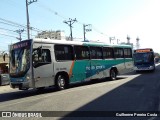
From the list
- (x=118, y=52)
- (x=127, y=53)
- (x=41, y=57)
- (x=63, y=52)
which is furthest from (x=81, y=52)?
(x=127, y=53)

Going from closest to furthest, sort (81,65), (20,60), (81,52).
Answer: (20,60), (81,65), (81,52)

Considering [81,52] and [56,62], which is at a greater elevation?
[81,52]

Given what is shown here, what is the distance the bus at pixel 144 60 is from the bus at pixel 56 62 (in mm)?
11332

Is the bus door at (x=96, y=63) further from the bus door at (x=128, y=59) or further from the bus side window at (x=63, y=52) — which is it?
the bus door at (x=128, y=59)

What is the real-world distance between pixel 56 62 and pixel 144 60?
19.2 meters

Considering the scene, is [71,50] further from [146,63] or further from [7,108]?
[146,63]

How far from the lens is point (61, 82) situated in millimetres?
18281

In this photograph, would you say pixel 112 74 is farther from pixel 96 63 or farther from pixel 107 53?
pixel 96 63

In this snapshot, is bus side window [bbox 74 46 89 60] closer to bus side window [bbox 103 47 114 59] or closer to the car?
bus side window [bbox 103 47 114 59]

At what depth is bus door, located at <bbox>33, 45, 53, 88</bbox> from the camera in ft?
53.8

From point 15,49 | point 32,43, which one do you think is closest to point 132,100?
point 32,43

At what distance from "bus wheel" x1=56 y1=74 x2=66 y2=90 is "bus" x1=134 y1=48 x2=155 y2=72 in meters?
17.8

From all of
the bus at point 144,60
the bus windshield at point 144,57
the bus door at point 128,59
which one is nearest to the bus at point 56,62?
the bus door at point 128,59

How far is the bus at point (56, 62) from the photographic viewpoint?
16.3 metres
